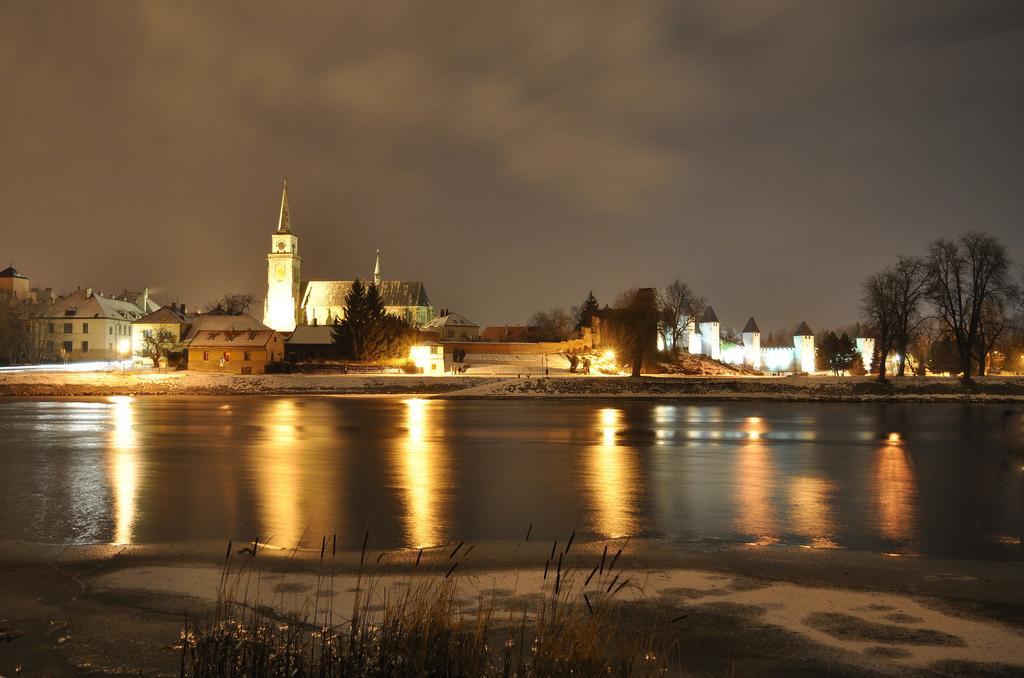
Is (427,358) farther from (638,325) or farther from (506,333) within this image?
(506,333)

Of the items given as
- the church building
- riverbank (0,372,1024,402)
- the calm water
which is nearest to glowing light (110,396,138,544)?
the calm water

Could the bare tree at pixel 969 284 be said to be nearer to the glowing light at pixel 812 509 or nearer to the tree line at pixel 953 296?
the tree line at pixel 953 296

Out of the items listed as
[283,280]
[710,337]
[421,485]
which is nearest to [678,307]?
[710,337]

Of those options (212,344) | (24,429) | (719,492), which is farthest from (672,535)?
(212,344)

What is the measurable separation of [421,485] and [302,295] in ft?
440

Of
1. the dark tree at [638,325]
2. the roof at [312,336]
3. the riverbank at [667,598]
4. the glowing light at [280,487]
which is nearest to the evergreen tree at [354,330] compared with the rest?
the roof at [312,336]

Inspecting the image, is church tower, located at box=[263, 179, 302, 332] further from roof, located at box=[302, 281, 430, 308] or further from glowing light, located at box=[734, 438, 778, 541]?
glowing light, located at box=[734, 438, 778, 541]

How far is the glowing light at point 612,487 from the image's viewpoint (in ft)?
38.5

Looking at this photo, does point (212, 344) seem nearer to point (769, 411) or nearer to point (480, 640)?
point (769, 411)

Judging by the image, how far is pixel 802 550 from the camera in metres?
10.2

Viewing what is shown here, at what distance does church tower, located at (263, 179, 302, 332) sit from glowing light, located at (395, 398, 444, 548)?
111 m

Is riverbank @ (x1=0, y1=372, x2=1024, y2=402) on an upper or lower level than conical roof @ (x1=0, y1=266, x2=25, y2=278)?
lower

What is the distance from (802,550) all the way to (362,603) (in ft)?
20.0

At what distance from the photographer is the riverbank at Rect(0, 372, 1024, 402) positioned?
174 feet
